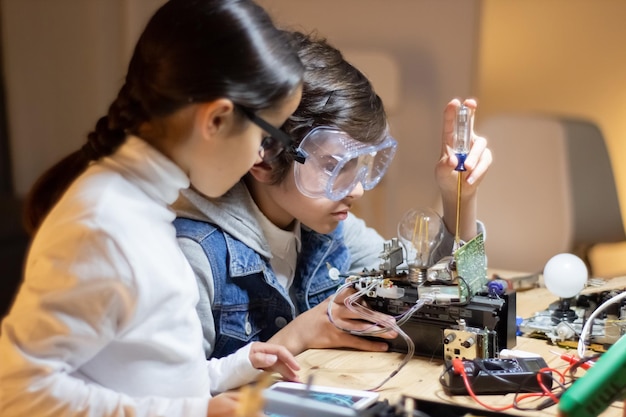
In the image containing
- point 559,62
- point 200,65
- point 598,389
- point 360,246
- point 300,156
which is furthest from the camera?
point 559,62

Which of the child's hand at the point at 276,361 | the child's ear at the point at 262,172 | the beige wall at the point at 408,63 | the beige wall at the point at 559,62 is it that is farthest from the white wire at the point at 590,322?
the beige wall at the point at 559,62

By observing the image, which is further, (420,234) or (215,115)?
(420,234)

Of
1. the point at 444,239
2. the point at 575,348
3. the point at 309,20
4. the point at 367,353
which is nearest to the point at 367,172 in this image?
the point at 444,239

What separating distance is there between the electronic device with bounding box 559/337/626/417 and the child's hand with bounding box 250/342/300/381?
0.44 metres

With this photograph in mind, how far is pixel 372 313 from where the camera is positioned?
Answer: 4.18ft

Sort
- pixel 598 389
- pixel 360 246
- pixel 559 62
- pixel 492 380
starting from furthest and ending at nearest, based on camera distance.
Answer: pixel 559 62 → pixel 360 246 → pixel 492 380 → pixel 598 389

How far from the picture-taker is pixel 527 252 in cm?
255

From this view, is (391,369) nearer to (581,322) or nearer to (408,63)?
(581,322)

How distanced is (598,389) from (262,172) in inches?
30.4

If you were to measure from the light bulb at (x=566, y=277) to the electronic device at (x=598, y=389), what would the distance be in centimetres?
60

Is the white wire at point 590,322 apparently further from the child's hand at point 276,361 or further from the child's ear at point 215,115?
the child's ear at point 215,115

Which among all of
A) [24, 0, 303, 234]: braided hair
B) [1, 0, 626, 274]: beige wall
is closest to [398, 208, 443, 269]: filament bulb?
[24, 0, 303, 234]: braided hair

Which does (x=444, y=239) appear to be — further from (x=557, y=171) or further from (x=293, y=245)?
(x=557, y=171)

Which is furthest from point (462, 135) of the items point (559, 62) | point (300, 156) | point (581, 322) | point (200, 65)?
point (559, 62)
